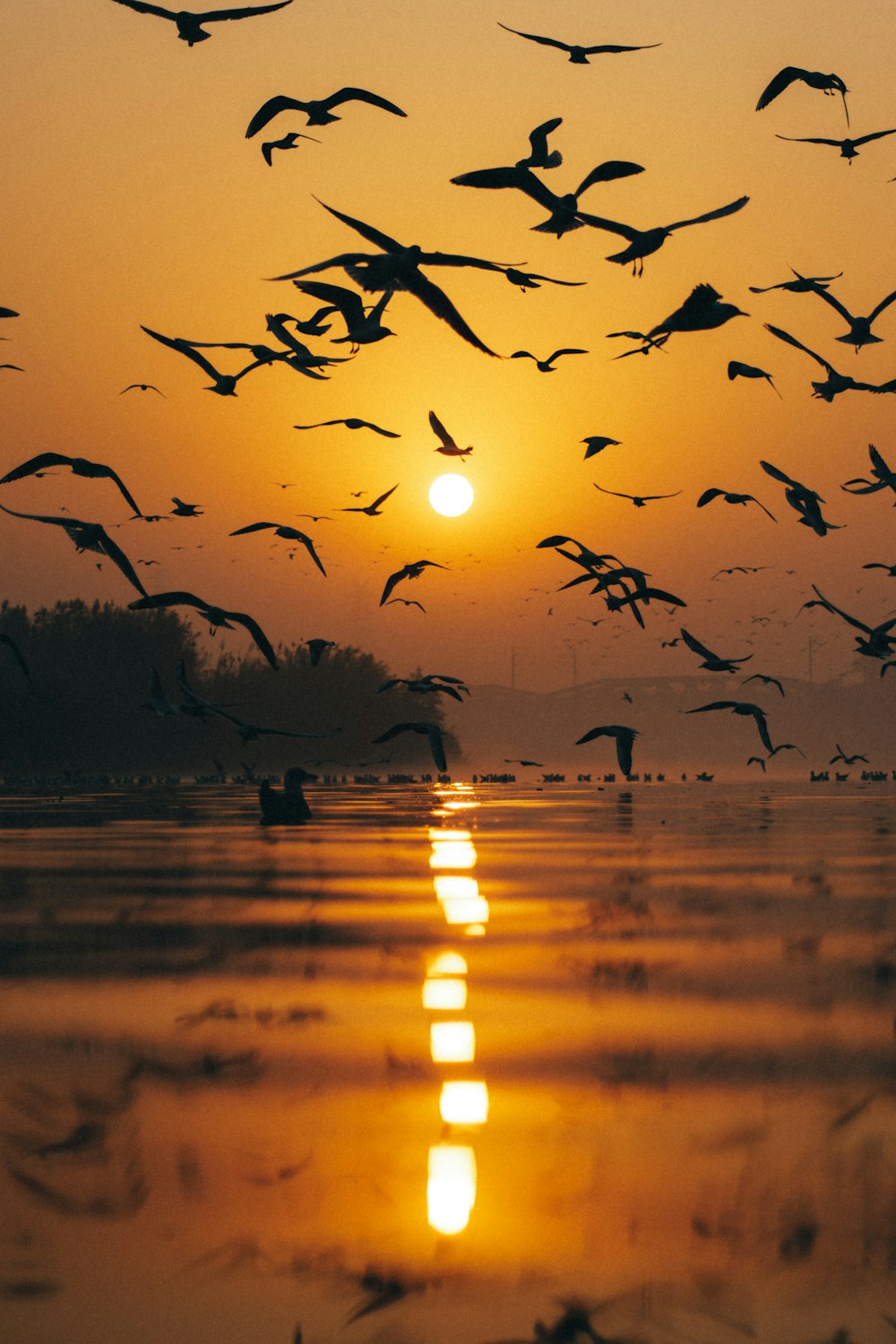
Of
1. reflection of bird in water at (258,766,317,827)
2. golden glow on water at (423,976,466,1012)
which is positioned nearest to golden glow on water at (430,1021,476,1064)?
golden glow on water at (423,976,466,1012)

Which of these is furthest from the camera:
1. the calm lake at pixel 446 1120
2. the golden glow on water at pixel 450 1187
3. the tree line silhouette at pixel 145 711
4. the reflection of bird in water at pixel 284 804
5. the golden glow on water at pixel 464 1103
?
the tree line silhouette at pixel 145 711

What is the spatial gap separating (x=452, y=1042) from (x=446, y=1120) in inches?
94.8

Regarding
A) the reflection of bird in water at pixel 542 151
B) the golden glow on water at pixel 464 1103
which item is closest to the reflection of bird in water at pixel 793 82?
the reflection of bird in water at pixel 542 151

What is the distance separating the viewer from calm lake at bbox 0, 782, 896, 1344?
6.42 metres

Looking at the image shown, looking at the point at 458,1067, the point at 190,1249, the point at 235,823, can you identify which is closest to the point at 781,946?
the point at 458,1067

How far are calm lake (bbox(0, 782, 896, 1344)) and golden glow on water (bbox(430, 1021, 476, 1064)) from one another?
3cm

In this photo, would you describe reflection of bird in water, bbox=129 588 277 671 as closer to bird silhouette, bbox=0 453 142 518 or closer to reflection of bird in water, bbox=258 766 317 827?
bird silhouette, bbox=0 453 142 518

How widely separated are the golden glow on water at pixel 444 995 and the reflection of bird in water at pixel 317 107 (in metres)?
7.13

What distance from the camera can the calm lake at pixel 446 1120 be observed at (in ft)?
21.1

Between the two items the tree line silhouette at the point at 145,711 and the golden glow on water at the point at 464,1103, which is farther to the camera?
the tree line silhouette at the point at 145,711

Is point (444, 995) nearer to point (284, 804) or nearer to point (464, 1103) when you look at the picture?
point (464, 1103)

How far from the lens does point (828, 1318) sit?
6.16 m

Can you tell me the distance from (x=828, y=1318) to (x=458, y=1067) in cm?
498

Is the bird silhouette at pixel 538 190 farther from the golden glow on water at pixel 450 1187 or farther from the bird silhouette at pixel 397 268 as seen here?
the golden glow on water at pixel 450 1187
